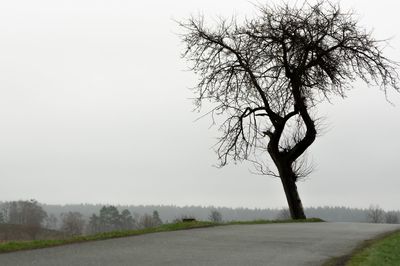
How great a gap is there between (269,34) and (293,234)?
10.2 meters

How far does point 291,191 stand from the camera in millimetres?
21406

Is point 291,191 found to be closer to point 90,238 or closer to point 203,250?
point 90,238

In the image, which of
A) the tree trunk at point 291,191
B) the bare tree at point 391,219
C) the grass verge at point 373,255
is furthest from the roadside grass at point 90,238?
the bare tree at point 391,219

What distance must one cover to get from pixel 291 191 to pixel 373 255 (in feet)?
40.0

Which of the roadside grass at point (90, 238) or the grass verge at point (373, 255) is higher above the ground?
the roadside grass at point (90, 238)

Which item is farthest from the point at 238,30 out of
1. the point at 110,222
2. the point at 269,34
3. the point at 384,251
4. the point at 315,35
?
the point at 110,222

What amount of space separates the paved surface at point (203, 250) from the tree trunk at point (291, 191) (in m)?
8.31

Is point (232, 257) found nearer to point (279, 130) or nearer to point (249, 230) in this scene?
point (249, 230)

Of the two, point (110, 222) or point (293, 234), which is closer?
point (293, 234)

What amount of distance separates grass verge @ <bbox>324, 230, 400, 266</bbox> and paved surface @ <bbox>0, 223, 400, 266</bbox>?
0.89ft

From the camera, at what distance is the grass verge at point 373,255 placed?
853 cm

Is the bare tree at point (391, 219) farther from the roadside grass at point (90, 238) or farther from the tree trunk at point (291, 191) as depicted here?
the roadside grass at point (90, 238)

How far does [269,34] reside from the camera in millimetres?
20078

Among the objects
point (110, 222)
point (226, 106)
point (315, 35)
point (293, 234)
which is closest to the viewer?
point (293, 234)
